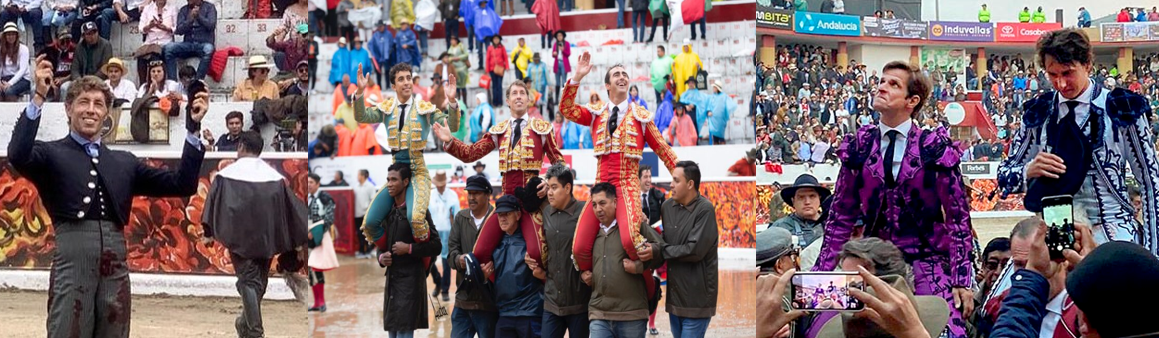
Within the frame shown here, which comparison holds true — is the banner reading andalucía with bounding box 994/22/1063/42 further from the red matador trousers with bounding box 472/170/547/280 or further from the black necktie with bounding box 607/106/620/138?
the red matador trousers with bounding box 472/170/547/280

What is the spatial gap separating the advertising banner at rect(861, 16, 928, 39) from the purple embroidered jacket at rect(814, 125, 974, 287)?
420 mm

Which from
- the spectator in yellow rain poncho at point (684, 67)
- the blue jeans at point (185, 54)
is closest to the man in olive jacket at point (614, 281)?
the blue jeans at point (185, 54)

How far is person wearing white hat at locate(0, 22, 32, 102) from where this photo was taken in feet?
18.0

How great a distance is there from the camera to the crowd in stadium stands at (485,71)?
10711 mm

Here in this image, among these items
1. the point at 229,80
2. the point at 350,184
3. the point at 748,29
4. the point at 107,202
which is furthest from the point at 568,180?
the point at 350,184

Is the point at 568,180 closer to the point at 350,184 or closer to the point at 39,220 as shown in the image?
the point at 39,220

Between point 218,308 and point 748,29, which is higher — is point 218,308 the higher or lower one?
the lower one

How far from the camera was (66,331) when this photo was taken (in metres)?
5.17

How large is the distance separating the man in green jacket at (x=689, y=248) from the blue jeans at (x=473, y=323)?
3.35 feet

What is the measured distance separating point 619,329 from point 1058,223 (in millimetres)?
2514

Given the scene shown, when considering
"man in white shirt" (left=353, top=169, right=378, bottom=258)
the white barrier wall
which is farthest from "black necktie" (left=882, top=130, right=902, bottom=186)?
"man in white shirt" (left=353, top=169, right=378, bottom=258)

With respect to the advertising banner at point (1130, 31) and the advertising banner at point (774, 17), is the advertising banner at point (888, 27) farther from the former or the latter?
the advertising banner at point (1130, 31)

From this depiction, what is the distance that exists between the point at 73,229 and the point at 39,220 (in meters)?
0.27

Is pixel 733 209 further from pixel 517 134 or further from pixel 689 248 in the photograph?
pixel 689 248
